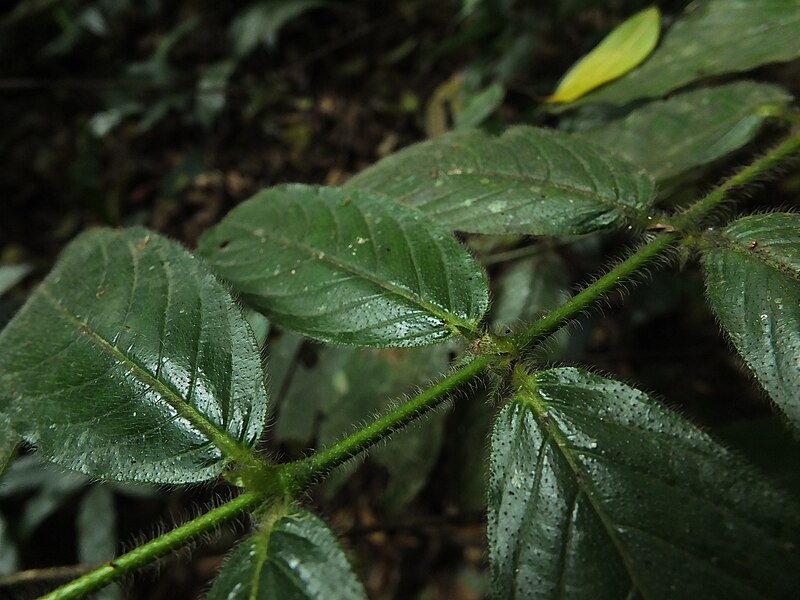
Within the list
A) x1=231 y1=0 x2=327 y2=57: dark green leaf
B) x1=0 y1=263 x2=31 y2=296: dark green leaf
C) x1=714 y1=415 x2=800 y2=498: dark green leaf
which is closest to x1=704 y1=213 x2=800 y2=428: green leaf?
x1=714 y1=415 x2=800 y2=498: dark green leaf

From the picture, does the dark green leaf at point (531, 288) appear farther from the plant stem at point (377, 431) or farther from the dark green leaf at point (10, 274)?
the dark green leaf at point (10, 274)

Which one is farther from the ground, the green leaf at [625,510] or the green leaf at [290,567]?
the green leaf at [290,567]

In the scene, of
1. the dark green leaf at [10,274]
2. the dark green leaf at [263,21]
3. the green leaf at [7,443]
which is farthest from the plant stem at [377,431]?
the dark green leaf at [263,21]

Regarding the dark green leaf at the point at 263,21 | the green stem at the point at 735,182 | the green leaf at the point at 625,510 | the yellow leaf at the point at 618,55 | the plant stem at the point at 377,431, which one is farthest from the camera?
the dark green leaf at the point at 263,21

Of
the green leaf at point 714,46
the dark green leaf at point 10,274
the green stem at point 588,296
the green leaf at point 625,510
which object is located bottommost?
the green leaf at point 625,510

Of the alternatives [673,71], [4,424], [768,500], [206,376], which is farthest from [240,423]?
[673,71]

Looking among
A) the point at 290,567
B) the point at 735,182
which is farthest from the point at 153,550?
the point at 735,182
